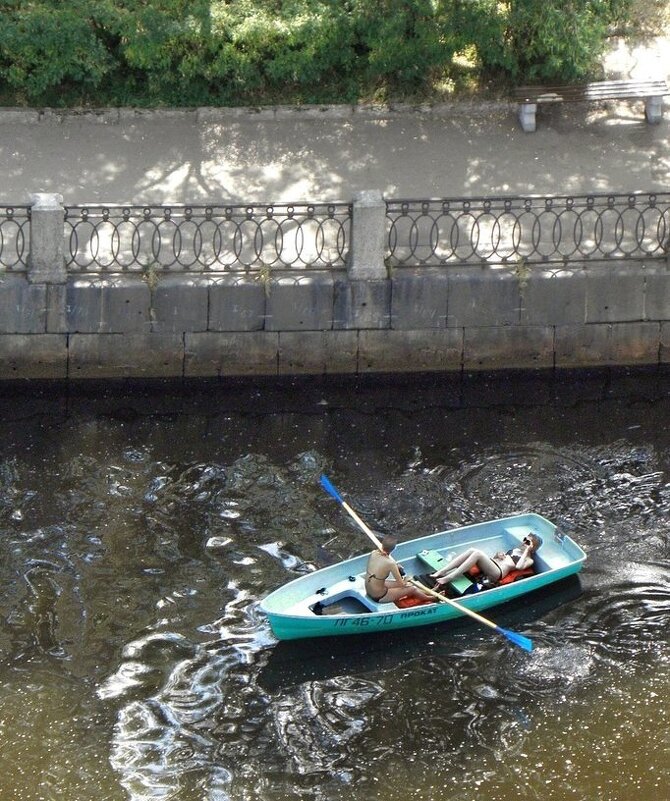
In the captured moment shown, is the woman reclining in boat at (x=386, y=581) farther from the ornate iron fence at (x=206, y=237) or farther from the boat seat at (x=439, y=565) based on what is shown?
the ornate iron fence at (x=206, y=237)

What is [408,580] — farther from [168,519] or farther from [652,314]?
[652,314]

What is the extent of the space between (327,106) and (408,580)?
931 cm

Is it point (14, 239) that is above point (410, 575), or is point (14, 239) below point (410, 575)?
above

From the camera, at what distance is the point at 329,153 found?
1908cm

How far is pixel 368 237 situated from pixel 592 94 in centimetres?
532

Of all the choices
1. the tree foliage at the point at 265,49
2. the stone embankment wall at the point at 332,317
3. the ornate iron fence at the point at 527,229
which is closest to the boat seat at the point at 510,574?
the stone embankment wall at the point at 332,317

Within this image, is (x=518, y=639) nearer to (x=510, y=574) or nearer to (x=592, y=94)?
(x=510, y=574)

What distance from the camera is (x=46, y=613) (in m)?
12.6

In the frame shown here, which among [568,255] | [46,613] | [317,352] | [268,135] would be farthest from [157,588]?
[268,135]

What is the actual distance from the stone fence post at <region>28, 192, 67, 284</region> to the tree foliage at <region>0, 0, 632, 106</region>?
13.9 ft

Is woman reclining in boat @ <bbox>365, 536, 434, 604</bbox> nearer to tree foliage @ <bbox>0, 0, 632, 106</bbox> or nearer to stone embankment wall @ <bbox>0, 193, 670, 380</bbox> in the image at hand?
stone embankment wall @ <bbox>0, 193, 670, 380</bbox>

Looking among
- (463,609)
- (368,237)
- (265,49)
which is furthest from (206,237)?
(463,609)

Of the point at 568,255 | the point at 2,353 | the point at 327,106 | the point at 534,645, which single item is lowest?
the point at 534,645

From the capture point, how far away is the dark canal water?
10930 mm
